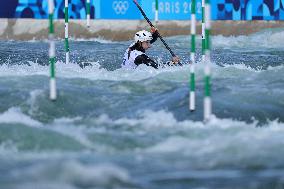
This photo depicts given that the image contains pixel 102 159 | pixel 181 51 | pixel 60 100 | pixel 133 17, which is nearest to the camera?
pixel 102 159

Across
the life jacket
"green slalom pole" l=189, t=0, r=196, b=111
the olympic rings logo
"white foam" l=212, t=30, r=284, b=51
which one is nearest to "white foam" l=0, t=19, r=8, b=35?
the olympic rings logo

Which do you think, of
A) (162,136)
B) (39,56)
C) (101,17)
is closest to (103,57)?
(39,56)

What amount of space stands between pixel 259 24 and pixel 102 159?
44.5ft

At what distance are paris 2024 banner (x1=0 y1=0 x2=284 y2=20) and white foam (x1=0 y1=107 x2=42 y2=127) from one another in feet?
34.5

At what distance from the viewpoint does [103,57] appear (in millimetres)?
17375

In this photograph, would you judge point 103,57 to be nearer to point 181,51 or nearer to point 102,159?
point 181,51

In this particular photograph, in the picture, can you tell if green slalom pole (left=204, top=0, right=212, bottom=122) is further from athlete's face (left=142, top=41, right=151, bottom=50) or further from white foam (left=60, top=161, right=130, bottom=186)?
athlete's face (left=142, top=41, right=151, bottom=50)

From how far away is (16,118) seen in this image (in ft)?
30.5

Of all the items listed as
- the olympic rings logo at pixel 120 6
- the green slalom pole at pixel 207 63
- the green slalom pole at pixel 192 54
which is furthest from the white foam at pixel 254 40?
the green slalom pole at pixel 207 63

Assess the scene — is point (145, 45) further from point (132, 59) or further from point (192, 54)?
point (192, 54)

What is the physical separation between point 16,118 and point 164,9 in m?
11.3

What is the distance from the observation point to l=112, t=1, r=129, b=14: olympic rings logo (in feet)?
66.2

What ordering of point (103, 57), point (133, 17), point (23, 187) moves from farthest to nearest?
1. point (133, 17)
2. point (103, 57)
3. point (23, 187)

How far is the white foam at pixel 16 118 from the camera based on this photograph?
898 centimetres
